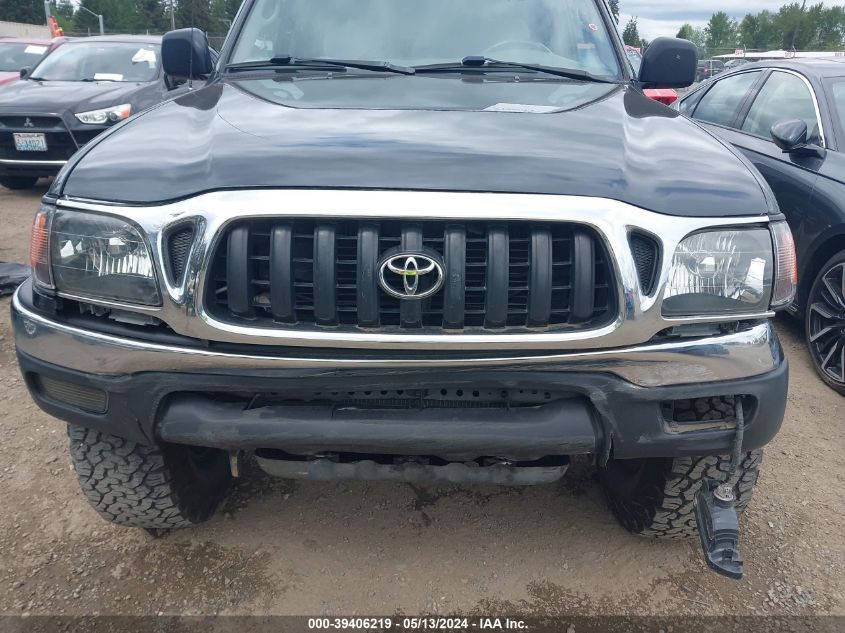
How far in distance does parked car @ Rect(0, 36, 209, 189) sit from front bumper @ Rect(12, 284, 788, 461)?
557 cm

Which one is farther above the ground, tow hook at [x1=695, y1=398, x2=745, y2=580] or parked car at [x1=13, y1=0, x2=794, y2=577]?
parked car at [x1=13, y1=0, x2=794, y2=577]

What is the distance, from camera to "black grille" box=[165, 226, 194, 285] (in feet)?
5.60

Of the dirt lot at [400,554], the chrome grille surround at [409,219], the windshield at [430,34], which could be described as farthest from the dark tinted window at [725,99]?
the chrome grille surround at [409,219]

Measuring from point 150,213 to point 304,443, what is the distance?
0.72 metres

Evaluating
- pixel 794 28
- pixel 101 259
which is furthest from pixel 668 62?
pixel 794 28

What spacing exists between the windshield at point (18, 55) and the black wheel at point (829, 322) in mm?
11552

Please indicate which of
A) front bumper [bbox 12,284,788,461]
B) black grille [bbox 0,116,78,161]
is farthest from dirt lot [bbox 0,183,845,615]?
black grille [bbox 0,116,78,161]

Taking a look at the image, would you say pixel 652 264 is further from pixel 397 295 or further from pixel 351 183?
pixel 351 183

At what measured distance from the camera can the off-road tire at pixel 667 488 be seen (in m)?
2.14

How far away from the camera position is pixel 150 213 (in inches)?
67.7

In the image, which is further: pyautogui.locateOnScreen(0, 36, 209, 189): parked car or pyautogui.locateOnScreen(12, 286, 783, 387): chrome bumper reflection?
pyautogui.locateOnScreen(0, 36, 209, 189): parked car

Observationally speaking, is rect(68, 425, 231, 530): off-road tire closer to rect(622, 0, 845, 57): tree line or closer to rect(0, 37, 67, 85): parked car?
rect(0, 37, 67, 85): parked car

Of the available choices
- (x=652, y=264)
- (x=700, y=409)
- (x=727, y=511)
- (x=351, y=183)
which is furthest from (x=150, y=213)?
(x=727, y=511)

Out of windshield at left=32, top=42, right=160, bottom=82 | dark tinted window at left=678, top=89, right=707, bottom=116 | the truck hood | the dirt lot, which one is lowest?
the dirt lot
